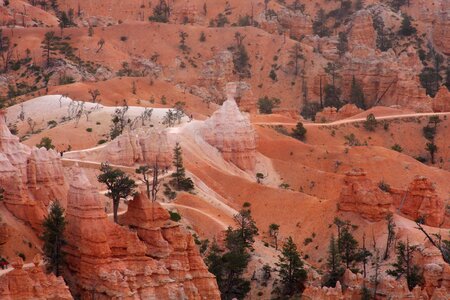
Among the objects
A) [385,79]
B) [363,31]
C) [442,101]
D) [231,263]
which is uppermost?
[363,31]

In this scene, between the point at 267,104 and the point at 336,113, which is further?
the point at 267,104

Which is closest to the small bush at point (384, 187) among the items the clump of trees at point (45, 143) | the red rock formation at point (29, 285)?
the clump of trees at point (45, 143)

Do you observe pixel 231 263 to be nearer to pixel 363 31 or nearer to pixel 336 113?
pixel 336 113

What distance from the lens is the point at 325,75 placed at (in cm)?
16400

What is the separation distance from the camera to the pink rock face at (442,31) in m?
178

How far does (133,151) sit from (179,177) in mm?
3965

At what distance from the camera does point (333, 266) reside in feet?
262

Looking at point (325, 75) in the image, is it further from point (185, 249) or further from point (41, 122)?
point (185, 249)

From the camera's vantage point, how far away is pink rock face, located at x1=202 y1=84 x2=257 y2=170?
4232 inches

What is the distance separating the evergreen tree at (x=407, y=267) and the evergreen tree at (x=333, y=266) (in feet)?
10.8

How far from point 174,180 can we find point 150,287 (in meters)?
26.3

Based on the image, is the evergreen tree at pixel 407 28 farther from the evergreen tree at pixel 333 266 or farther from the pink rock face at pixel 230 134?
the evergreen tree at pixel 333 266

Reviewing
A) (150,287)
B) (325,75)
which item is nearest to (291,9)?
(325,75)

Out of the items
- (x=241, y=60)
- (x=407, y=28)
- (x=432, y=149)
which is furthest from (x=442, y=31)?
(x=432, y=149)
